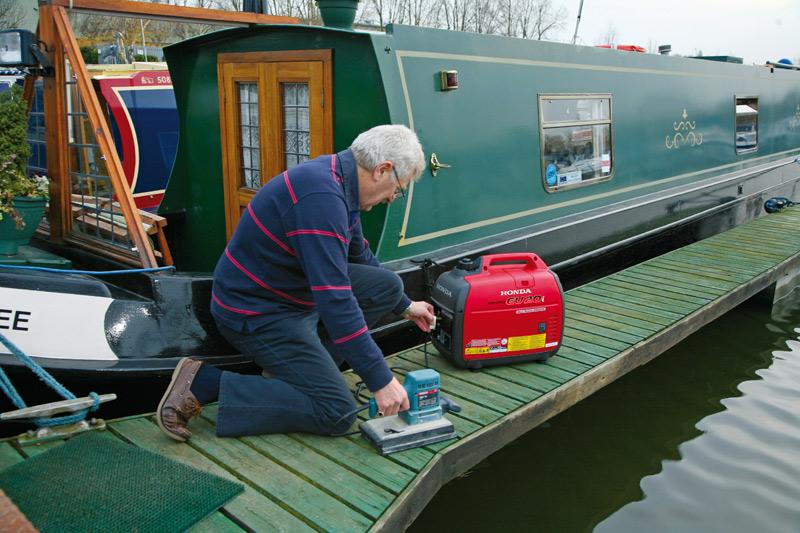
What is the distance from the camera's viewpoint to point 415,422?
3.14 meters

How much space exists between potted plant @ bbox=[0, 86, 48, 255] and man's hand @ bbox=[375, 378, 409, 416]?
2.04 meters

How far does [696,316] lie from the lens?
4.87 meters

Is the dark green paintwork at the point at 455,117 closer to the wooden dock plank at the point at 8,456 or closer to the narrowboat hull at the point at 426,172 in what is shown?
the narrowboat hull at the point at 426,172

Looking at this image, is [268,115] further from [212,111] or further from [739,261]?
[739,261]

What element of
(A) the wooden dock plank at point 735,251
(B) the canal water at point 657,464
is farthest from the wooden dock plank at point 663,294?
(A) the wooden dock plank at point 735,251

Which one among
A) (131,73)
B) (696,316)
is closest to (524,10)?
(131,73)

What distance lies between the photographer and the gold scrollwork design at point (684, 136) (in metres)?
6.78

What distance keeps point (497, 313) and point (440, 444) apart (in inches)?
36.3

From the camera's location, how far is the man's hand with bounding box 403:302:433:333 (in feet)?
11.8

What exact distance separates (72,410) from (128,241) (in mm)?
1065

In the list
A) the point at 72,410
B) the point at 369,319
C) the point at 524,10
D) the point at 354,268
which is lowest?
the point at 72,410

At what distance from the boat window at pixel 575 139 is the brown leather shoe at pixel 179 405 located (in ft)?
9.99

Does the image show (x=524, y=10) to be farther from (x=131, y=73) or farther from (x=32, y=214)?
(x=32, y=214)

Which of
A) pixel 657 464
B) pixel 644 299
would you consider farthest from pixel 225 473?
pixel 644 299
